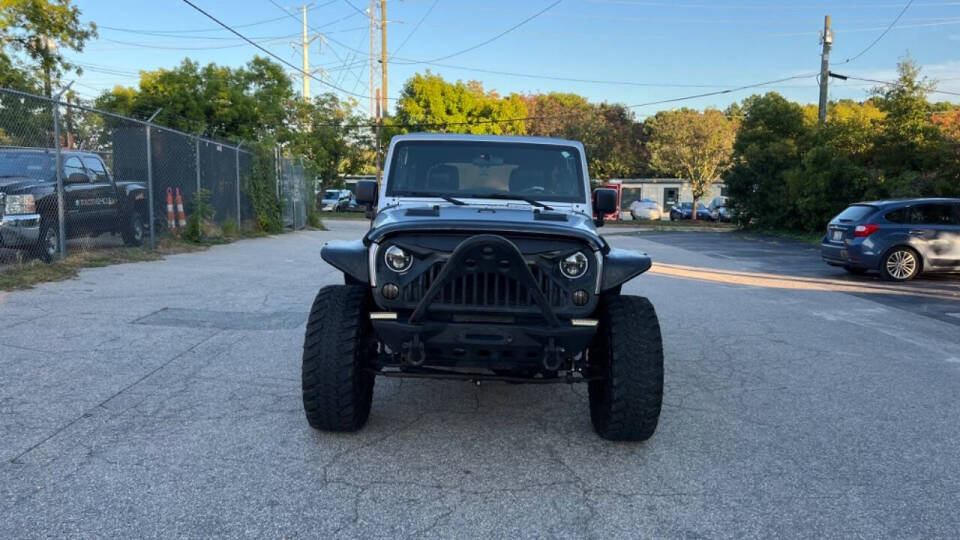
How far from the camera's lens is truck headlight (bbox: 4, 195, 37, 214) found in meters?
9.05

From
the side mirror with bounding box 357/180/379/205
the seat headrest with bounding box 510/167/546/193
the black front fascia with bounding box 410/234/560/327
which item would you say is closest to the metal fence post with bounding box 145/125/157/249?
the side mirror with bounding box 357/180/379/205

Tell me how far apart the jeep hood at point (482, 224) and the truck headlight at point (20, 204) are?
6883mm

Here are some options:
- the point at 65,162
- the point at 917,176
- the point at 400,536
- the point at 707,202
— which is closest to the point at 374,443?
the point at 400,536

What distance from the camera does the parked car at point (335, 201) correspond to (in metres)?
51.7

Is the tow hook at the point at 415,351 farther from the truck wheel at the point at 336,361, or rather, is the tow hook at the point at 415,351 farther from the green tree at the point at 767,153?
the green tree at the point at 767,153

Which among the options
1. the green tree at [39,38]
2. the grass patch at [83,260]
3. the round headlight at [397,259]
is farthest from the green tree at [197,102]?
the round headlight at [397,259]

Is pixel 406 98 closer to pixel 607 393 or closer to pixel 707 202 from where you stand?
pixel 707 202

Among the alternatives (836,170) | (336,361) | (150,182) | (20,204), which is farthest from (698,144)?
(336,361)

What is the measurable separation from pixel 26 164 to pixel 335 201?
42.8m

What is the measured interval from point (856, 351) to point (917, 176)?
623 inches

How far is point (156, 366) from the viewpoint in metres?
5.67

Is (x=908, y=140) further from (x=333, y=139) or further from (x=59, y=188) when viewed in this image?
(x=333, y=139)

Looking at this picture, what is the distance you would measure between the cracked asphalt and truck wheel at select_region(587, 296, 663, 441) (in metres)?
0.20

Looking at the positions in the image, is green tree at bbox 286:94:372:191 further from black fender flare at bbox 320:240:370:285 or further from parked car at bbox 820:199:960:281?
black fender flare at bbox 320:240:370:285
